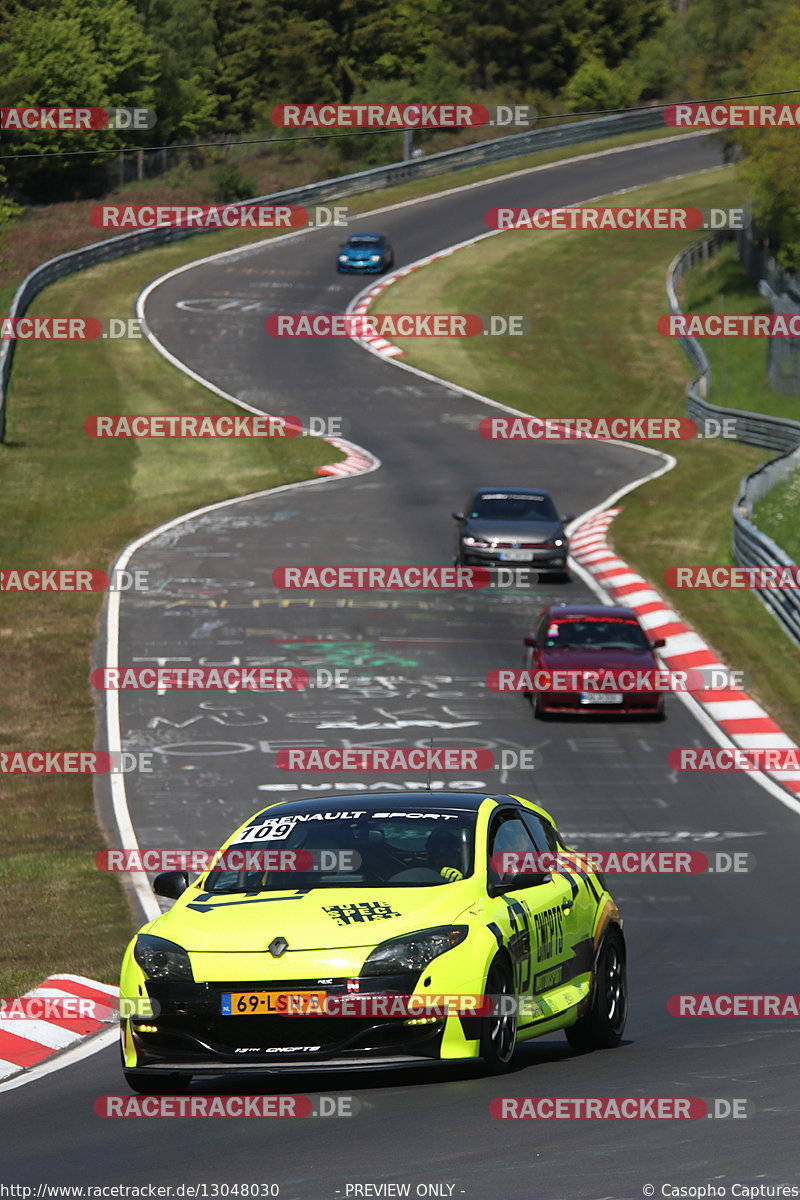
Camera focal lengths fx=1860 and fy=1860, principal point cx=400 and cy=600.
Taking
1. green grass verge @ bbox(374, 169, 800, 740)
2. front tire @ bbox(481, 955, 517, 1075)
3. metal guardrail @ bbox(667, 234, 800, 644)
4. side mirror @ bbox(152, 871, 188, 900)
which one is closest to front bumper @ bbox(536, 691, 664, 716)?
green grass verge @ bbox(374, 169, 800, 740)

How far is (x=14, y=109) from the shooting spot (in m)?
72.8

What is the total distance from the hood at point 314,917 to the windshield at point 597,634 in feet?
53.6

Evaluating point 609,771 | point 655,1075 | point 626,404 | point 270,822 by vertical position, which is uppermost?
point 270,822

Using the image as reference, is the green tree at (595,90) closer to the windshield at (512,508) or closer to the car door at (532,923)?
the windshield at (512,508)

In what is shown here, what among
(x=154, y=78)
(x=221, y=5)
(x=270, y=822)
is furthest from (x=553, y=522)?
(x=221, y=5)

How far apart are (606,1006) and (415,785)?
10.7 metres

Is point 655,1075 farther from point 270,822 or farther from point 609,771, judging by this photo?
point 609,771

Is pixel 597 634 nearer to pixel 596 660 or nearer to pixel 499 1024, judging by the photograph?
pixel 596 660

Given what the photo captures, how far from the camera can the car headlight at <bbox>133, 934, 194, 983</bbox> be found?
9.01m

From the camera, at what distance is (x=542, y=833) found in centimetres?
1091

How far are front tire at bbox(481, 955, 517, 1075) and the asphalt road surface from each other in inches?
6.4

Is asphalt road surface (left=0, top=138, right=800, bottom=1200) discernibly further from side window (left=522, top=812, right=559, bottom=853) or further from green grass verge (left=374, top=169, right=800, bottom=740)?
green grass verge (left=374, top=169, right=800, bottom=740)

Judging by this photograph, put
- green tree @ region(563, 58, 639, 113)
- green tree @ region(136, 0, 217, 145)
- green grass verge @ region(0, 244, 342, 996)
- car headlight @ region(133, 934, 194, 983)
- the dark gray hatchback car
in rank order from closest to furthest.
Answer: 1. car headlight @ region(133, 934, 194, 983)
2. green grass verge @ region(0, 244, 342, 996)
3. the dark gray hatchback car
4. green tree @ region(136, 0, 217, 145)
5. green tree @ region(563, 58, 639, 113)

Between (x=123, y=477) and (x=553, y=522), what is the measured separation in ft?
42.8
